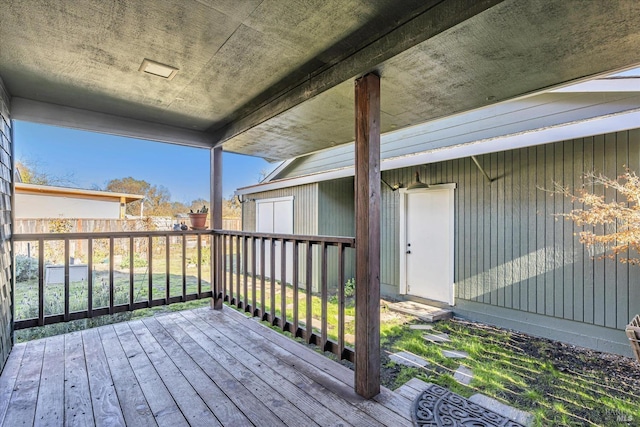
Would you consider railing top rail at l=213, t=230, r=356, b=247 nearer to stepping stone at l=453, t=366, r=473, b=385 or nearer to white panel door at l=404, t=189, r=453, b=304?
stepping stone at l=453, t=366, r=473, b=385

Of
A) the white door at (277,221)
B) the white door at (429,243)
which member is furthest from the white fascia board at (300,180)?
the white door at (429,243)

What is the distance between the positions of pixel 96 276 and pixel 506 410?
816 centimetres

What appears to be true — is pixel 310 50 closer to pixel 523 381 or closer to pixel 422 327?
pixel 523 381

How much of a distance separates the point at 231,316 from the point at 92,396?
180 centimetres

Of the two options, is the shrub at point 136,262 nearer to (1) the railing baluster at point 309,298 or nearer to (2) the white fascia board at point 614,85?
(1) the railing baluster at point 309,298

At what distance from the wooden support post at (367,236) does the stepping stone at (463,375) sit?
4.18ft

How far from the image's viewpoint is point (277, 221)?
8.04 metres

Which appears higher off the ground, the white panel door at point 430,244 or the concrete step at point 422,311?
the white panel door at point 430,244

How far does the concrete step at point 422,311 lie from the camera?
15.9ft

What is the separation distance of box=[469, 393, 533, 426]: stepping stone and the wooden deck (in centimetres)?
74

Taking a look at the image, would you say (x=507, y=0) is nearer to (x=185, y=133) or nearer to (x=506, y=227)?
(x=185, y=133)

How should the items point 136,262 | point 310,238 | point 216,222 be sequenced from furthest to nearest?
point 136,262 → point 216,222 → point 310,238

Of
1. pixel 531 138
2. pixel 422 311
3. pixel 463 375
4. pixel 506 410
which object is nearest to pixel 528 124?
pixel 531 138

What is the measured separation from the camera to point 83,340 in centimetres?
300
